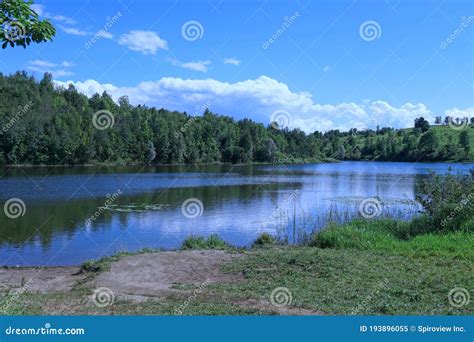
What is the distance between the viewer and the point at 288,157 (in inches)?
5404

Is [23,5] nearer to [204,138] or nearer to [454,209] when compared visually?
[454,209]

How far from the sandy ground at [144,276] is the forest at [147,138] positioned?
83.7 m

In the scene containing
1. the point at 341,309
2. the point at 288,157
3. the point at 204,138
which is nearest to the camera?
the point at 341,309

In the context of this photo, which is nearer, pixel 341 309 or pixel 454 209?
pixel 341 309

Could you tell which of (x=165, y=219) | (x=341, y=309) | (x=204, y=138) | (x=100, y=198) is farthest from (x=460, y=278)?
(x=204, y=138)

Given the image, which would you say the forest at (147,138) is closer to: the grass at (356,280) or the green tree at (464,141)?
the green tree at (464,141)

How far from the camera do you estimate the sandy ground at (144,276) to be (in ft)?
34.4

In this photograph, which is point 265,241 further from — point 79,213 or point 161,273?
point 79,213

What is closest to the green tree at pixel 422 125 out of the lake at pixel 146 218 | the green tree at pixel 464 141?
the green tree at pixel 464 141

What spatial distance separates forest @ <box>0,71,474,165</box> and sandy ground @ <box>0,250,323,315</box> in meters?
83.7

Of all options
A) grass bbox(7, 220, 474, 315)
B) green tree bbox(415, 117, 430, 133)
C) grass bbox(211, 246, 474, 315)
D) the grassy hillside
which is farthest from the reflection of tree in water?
green tree bbox(415, 117, 430, 133)

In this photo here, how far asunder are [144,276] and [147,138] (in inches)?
4249

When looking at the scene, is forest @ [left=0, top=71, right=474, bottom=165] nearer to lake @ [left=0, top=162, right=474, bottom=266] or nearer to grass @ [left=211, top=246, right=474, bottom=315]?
lake @ [left=0, top=162, right=474, bottom=266]

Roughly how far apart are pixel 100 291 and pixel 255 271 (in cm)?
385
